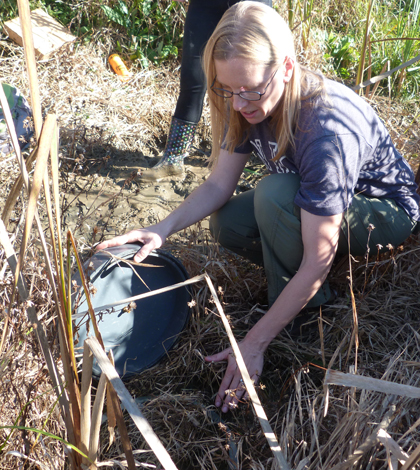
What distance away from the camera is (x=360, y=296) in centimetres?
191

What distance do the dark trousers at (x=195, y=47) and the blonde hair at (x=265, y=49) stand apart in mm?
1024

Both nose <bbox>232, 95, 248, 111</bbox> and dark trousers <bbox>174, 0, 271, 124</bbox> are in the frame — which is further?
dark trousers <bbox>174, 0, 271, 124</bbox>

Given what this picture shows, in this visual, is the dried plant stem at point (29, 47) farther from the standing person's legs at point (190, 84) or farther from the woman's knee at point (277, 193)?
→ the standing person's legs at point (190, 84)

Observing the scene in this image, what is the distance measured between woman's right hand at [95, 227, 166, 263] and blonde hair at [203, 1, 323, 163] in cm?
56

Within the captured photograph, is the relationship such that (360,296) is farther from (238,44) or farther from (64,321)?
(64,321)

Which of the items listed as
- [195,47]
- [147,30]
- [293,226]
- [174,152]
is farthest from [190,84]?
[147,30]

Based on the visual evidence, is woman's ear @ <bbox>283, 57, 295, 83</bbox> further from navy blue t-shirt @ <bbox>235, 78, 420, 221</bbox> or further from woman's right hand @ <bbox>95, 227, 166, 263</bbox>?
woman's right hand @ <bbox>95, 227, 166, 263</bbox>

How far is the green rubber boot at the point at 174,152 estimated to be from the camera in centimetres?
294

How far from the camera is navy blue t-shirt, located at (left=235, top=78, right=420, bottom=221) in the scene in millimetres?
1501

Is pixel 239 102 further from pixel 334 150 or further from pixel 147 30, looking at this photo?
pixel 147 30

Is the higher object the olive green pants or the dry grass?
the olive green pants

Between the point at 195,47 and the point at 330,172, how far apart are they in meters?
1.54

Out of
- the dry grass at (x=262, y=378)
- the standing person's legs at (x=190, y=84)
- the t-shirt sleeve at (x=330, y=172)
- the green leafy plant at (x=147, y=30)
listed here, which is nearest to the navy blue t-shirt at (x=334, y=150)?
the t-shirt sleeve at (x=330, y=172)

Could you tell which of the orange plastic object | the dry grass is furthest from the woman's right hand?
the orange plastic object
